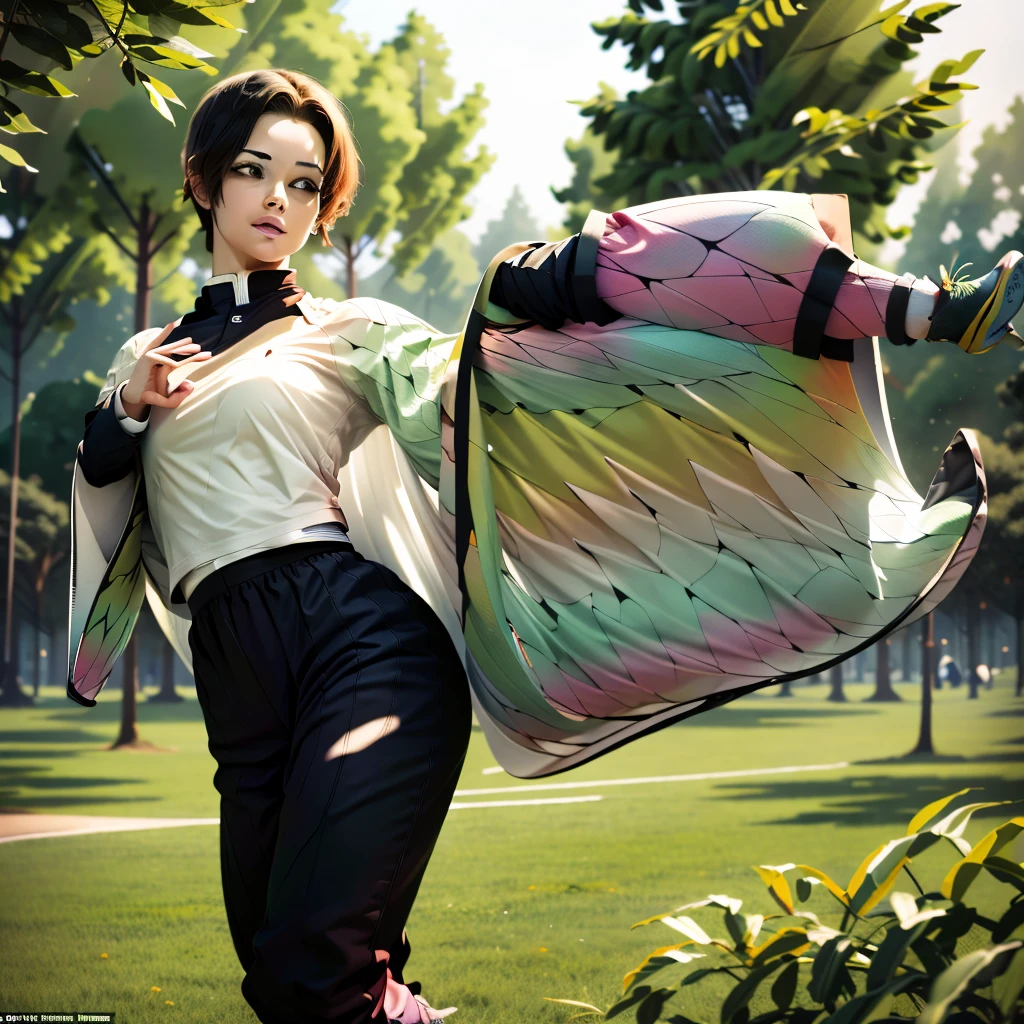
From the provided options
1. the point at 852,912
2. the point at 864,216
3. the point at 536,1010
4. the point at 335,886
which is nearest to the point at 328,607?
the point at 335,886

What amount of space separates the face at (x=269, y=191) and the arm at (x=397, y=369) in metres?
0.14

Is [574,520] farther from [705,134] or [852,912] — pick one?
[705,134]

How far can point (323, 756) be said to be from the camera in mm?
1190

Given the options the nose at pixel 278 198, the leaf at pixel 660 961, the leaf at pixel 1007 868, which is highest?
the nose at pixel 278 198

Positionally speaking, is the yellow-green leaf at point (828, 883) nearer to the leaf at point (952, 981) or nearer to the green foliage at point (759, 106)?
the leaf at point (952, 981)

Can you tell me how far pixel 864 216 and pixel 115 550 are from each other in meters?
3.90

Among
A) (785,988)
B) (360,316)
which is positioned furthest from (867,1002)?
(360,316)

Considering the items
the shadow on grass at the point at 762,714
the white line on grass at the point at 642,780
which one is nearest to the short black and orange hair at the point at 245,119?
the white line on grass at the point at 642,780

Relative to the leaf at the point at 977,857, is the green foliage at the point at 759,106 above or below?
above

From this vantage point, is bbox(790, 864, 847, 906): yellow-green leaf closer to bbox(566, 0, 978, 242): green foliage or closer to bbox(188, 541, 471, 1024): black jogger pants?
bbox(188, 541, 471, 1024): black jogger pants

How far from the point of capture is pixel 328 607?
4.21 feet

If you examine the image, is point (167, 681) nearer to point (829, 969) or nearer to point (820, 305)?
point (829, 969)

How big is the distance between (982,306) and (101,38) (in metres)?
1.41

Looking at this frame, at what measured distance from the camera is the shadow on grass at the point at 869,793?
4648 millimetres
